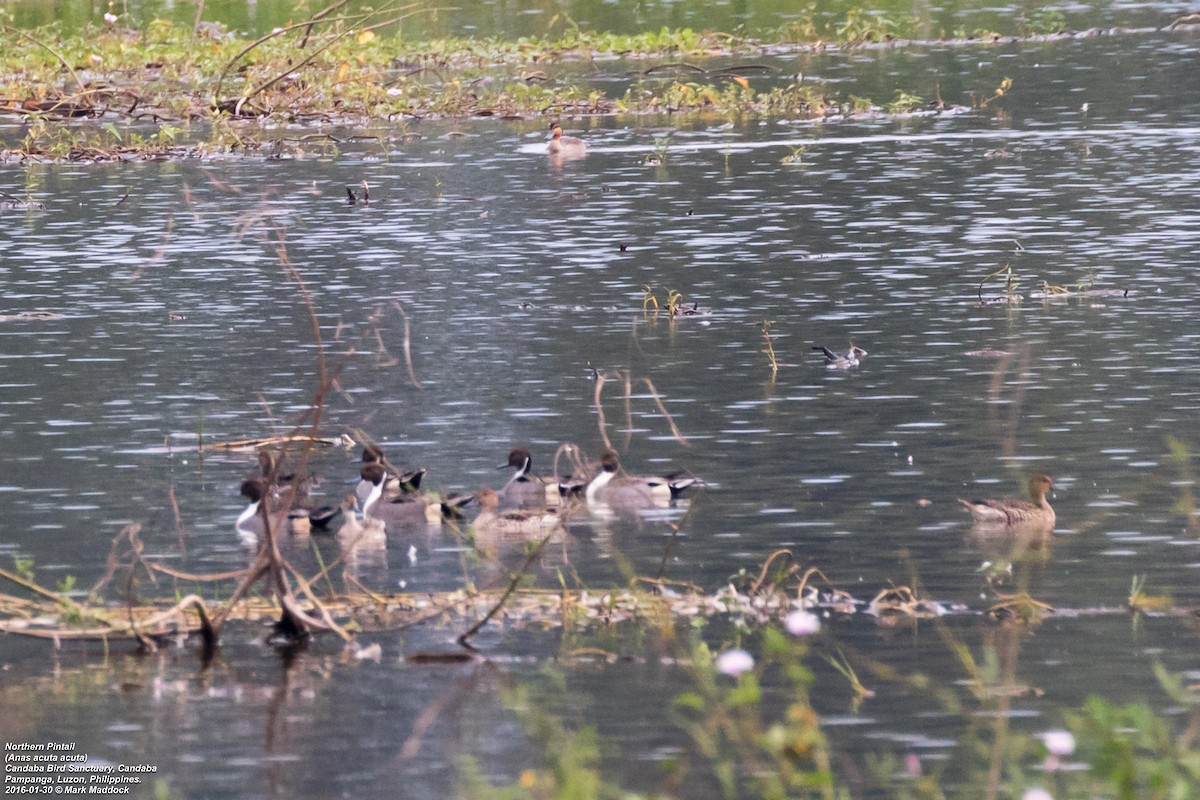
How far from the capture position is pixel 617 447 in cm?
1794

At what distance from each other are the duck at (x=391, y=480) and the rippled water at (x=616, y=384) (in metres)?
0.45

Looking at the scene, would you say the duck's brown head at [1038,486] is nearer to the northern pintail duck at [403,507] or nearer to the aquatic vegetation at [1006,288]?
the northern pintail duck at [403,507]

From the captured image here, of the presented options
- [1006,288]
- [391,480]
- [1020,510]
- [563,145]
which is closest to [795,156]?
[563,145]

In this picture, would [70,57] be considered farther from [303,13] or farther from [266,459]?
[266,459]

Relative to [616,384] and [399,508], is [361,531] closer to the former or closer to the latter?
[399,508]

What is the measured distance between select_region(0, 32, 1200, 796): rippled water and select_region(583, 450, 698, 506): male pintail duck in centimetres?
21

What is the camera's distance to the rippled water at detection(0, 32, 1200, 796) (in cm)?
1177

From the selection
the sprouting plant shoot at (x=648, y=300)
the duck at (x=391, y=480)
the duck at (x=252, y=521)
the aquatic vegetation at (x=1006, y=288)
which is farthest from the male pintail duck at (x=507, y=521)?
the aquatic vegetation at (x=1006, y=288)

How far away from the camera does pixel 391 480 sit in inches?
644

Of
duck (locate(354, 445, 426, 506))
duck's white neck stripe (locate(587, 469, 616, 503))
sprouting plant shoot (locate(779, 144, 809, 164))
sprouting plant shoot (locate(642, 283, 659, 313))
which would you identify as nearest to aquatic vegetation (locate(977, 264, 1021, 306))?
sprouting plant shoot (locate(642, 283, 659, 313))

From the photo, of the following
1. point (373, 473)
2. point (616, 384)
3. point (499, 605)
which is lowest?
point (616, 384)

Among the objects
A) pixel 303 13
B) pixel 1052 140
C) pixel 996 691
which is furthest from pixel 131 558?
pixel 303 13

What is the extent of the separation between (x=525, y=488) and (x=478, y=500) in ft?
2.20

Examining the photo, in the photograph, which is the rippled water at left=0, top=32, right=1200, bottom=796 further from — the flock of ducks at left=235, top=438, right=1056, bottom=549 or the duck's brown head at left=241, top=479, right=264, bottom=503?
the duck's brown head at left=241, top=479, right=264, bottom=503
